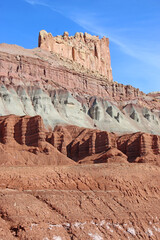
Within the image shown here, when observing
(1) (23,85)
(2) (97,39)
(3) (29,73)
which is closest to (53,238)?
(1) (23,85)

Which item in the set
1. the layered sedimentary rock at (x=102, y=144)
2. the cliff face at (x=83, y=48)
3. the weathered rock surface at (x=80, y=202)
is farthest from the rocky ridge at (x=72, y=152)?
the cliff face at (x=83, y=48)

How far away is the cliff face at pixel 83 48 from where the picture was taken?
121850 mm

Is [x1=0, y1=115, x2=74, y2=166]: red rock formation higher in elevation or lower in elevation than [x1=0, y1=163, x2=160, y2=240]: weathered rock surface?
higher

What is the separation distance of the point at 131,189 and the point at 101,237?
24.4ft

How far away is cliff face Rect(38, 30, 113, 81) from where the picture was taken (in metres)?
122

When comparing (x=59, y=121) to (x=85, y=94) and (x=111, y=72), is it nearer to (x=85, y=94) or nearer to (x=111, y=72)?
(x=85, y=94)

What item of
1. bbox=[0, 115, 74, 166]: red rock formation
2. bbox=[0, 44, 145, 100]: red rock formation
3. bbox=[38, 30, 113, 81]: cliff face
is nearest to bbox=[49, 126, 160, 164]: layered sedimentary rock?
bbox=[0, 115, 74, 166]: red rock formation

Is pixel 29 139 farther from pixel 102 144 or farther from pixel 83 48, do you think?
pixel 83 48

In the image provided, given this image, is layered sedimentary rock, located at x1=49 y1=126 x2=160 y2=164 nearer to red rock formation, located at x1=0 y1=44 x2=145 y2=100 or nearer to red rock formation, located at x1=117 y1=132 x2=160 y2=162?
red rock formation, located at x1=117 y1=132 x2=160 y2=162

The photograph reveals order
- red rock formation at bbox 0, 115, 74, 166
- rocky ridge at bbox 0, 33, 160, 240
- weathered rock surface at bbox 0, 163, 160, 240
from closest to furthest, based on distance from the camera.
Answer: weathered rock surface at bbox 0, 163, 160, 240 < rocky ridge at bbox 0, 33, 160, 240 < red rock formation at bbox 0, 115, 74, 166

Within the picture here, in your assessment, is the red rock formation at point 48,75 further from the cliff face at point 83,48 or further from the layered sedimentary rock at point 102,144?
the layered sedimentary rock at point 102,144

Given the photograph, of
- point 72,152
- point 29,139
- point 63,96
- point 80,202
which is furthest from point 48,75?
point 80,202

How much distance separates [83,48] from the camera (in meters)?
134

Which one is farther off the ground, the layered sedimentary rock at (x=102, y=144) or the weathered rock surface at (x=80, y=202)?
the layered sedimentary rock at (x=102, y=144)
